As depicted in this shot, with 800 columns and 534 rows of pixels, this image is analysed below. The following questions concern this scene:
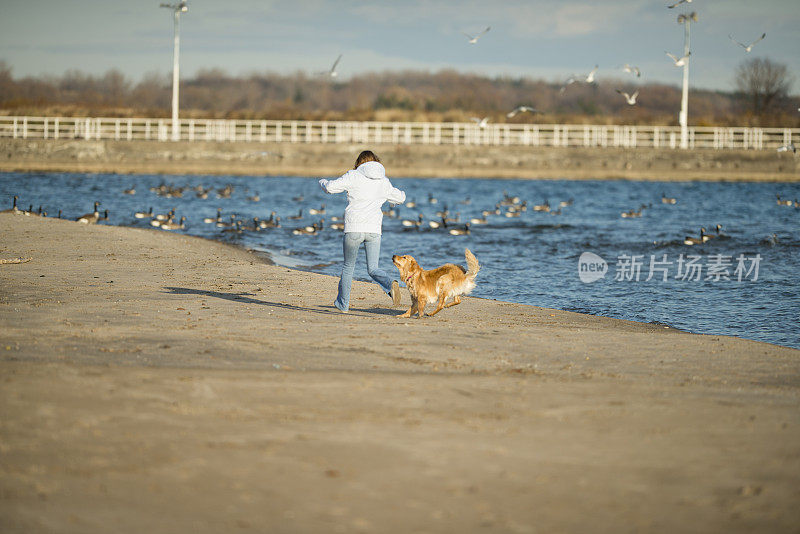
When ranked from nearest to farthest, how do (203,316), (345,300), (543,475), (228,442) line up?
(543,475) < (228,442) < (203,316) < (345,300)

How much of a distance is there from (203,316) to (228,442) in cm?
452

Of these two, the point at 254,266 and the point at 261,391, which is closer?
the point at 261,391

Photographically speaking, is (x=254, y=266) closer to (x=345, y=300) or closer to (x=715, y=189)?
(x=345, y=300)

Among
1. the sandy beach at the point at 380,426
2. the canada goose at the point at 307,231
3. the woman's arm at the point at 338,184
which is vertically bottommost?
the sandy beach at the point at 380,426

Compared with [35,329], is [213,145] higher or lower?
higher

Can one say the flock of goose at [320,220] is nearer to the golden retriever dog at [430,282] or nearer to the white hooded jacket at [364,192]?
the golden retriever dog at [430,282]

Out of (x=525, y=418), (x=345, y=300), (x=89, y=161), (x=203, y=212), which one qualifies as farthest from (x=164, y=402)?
(x=89, y=161)

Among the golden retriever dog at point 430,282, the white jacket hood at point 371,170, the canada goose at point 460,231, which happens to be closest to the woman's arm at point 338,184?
the white jacket hood at point 371,170

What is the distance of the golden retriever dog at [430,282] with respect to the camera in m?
9.24

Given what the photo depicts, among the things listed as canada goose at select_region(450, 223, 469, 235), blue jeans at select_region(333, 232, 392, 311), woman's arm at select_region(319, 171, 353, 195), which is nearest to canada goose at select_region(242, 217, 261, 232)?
canada goose at select_region(450, 223, 469, 235)

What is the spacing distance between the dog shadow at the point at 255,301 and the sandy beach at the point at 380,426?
2.85 feet

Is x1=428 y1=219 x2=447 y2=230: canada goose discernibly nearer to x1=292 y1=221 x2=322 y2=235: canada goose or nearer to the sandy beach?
x1=292 y1=221 x2=322 y2=235: canada goose

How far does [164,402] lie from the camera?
5164mm

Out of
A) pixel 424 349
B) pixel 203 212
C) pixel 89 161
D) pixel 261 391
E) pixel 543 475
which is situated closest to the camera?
pixel 543 475
